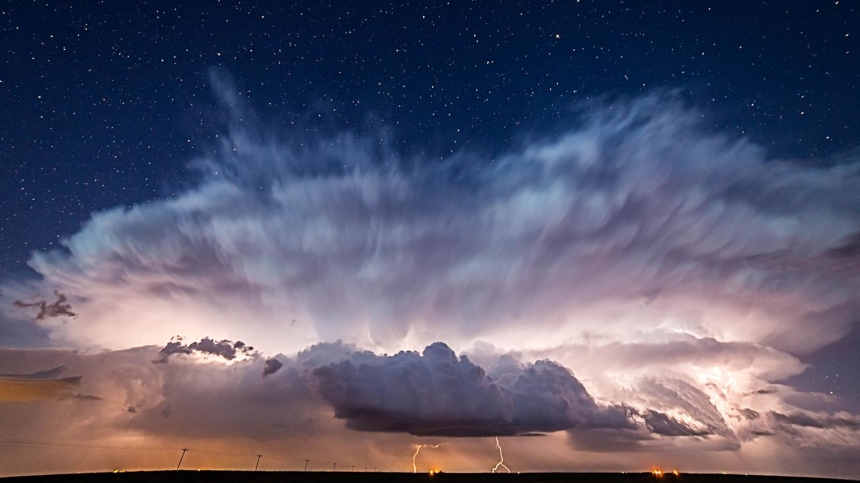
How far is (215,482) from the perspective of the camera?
176m

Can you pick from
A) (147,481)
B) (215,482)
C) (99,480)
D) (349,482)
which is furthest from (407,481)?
(99,480)

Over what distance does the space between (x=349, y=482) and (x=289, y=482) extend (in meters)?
22.2

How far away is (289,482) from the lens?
18688 cm

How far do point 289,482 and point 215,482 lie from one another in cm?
2409

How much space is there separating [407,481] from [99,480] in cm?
10507

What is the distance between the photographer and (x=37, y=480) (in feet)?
625

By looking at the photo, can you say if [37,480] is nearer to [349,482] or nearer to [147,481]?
[147,481]

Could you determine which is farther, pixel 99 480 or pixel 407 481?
pixel 407 481

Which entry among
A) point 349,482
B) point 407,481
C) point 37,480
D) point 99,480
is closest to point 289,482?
point 349,482

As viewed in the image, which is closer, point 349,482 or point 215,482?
point 215,482

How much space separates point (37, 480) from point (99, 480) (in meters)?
25.1

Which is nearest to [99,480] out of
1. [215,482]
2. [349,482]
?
[215,482]

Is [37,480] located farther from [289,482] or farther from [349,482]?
[349,482]

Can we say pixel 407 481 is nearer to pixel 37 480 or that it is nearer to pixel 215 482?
pixel 215 482
